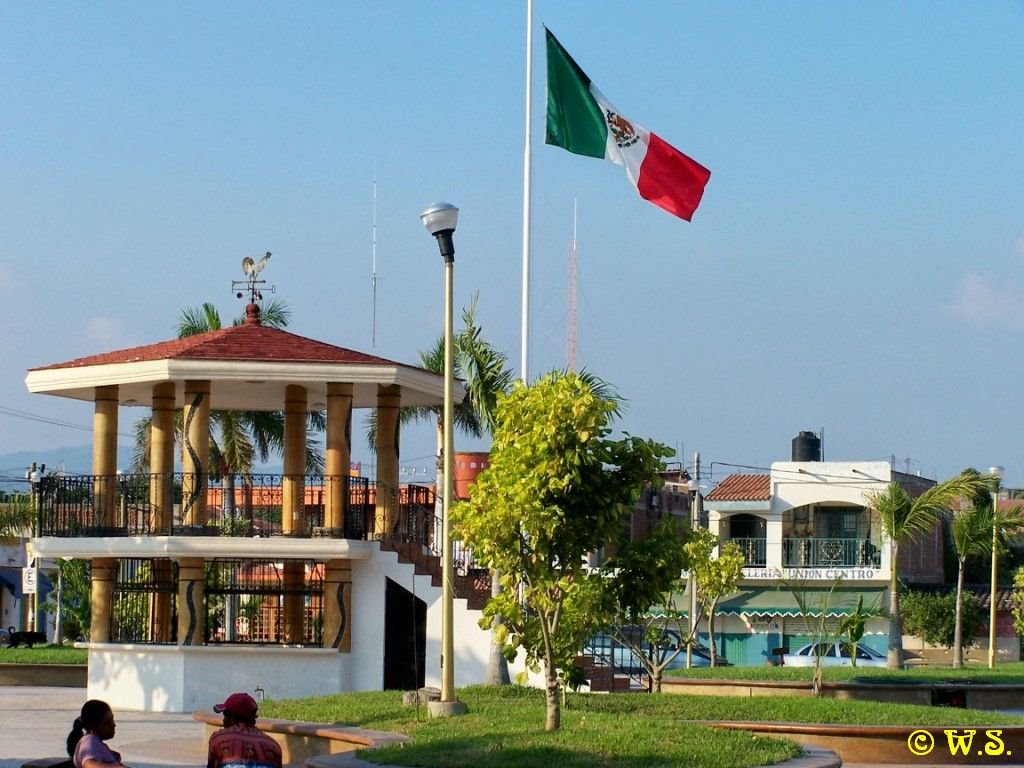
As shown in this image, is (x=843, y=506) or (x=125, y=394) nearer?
(x=125, y=394)

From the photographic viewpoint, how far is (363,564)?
26484mm

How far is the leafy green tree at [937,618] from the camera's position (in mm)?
57250

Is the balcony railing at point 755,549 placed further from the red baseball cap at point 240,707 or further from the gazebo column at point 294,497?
the red baseball cap at point 240,707

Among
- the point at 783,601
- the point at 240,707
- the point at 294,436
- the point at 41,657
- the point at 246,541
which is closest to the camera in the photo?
the point at 240,707

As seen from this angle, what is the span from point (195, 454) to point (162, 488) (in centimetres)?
88

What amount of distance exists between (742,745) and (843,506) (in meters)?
45.1

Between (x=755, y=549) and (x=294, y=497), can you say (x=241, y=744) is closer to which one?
(x=294, y=497)

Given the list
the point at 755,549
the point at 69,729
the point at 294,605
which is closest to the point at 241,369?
the point at 294,605

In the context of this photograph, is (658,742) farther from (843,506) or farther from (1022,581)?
(843,506)

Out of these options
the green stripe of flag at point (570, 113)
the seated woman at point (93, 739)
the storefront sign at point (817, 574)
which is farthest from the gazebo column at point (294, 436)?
the storefront sign at point (817, 574)

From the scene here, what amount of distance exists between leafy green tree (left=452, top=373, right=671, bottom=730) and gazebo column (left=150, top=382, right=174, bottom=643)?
1113 cm

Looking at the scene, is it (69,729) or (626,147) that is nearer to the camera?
(69,729)

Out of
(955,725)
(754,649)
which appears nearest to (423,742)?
(955,725)

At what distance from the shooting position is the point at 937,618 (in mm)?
57562
